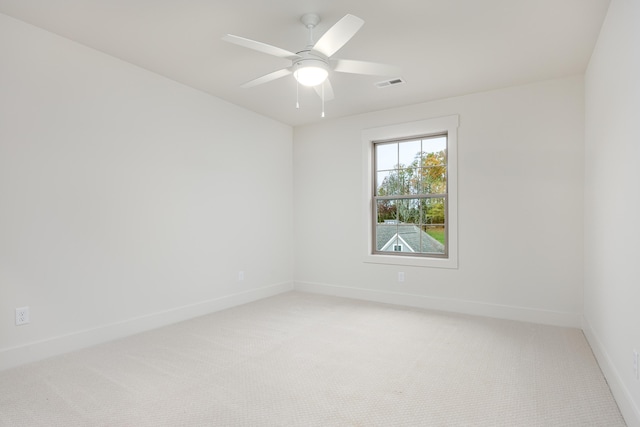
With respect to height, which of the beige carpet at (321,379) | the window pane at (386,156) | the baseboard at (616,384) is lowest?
the beige carpet at (321,379)

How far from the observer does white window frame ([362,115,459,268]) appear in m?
4.07

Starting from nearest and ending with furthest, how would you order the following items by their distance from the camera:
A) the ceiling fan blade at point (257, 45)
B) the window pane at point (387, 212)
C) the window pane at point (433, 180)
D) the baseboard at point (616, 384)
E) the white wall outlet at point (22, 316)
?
the baseboard at point (616, 384) → the ceiling fan blade at point (257, 45) → the white wall outlet at point (22, 316) → the window pane at point (433, 180) → the window pane at point (387, 212)

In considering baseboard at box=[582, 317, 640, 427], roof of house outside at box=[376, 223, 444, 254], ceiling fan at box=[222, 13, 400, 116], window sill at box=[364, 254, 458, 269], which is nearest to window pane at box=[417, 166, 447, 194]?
roof of house outside at box=[376, 223, 444, 254]

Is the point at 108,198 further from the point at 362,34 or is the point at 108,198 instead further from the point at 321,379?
the point at 362,34

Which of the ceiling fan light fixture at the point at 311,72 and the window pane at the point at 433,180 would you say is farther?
the window pane at the point at 433,180

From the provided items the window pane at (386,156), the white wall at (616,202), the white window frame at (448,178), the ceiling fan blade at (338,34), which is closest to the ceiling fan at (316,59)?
the ceiling fan blade at (338,34)

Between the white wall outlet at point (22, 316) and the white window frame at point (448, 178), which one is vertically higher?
the white window frame at point (448, 178)

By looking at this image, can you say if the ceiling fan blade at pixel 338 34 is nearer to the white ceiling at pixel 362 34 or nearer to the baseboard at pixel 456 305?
the white ceiling at pixel 362 34

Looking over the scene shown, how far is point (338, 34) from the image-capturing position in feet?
6.86

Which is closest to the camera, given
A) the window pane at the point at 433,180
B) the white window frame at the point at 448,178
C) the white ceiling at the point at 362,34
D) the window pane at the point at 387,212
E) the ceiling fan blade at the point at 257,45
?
the ceiling fan blade at the point at 257,45

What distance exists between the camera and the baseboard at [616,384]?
1.78m

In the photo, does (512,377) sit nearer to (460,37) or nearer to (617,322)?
(617,322)

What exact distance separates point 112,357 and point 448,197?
3636 mm

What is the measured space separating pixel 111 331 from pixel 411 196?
3.49 meters
